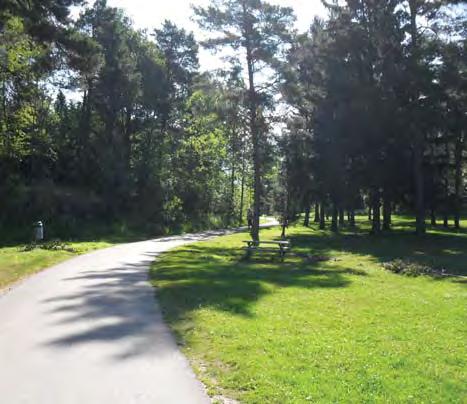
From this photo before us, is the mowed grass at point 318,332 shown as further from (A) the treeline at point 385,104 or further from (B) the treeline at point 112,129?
(A) the treeline at point 385,104

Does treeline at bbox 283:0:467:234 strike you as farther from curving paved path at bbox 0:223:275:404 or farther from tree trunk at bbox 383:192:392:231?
curving paved path at bbox 0:223:275:404

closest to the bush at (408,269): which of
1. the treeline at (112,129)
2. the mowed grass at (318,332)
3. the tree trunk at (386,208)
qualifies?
the mowed grass at (318,332)

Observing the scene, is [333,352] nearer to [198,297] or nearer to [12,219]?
[198,297]

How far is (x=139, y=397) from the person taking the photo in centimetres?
531

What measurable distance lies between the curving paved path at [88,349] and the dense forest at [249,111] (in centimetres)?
840

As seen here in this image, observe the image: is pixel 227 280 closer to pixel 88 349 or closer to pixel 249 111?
pixel 88 349

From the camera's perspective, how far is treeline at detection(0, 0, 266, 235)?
25312 millimetres

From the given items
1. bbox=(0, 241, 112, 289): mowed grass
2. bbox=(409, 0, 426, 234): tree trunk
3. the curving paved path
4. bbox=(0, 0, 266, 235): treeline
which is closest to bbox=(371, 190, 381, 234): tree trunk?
bbox=(409, 0, 426, 234): tree trunk

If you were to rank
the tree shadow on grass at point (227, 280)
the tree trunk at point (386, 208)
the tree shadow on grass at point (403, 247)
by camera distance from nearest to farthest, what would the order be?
the tree shadow on grass at point (227, 280) → the tree shadow on grass at point (403, 247) → the tree trunk at point (386, 208)

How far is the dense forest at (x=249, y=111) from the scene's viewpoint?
24.4m

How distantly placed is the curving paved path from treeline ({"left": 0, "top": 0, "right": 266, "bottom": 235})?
8.38 metres

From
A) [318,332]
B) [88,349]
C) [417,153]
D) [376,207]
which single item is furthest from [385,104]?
[88,349]

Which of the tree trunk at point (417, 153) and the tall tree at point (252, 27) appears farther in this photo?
the tree trunk at point (417, 153)

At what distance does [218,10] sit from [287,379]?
69.7 feet
